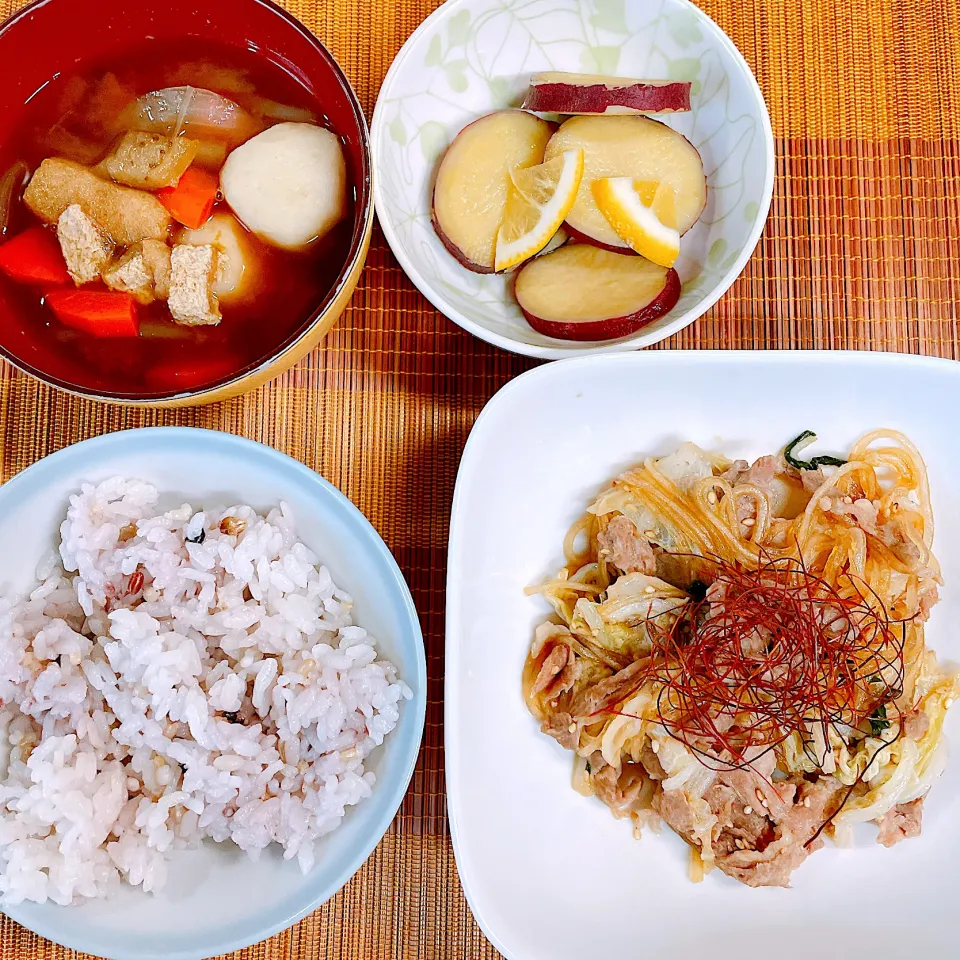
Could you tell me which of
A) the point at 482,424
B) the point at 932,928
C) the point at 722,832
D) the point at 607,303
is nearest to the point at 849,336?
the point at 607,303

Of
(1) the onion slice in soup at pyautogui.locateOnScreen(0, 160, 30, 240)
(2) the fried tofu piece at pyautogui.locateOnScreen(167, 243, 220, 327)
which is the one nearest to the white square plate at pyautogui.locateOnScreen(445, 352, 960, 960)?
(2) the fried tofu piece at pyautogui.locateOnScreen(167, 243, 220, 327)

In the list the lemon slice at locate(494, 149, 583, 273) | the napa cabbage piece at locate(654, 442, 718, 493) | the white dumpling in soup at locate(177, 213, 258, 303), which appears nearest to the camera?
the white dumpling in soup at locate(177, 213, 258, 303)

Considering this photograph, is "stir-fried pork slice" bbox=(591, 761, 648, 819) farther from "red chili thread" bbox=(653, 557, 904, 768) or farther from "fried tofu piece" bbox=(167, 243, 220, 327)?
"fried tofu piece" bbox=(167, 243, 220, 327)

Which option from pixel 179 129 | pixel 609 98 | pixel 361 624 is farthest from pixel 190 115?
pixel 361 624

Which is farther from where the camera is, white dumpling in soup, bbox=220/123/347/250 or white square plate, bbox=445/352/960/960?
white square plate, bbox=445/352/960/960

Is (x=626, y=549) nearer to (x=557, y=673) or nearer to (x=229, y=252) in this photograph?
(x=557, y=673)

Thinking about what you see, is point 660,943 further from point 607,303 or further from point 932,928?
point 607,303

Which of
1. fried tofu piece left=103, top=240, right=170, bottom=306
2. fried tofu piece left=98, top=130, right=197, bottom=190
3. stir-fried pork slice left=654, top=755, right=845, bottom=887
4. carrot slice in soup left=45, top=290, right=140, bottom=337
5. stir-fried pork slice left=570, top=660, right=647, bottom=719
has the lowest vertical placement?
stir-fried pork slice left=654, top=755, right=845, bottom=887

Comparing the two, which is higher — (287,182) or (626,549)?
(287,182)
